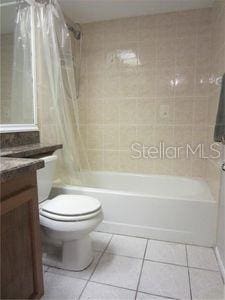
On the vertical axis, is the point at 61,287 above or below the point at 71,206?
below

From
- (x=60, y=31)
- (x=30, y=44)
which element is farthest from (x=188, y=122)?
(x=30, y=44)

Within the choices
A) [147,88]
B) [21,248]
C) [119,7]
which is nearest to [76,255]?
[21,248]

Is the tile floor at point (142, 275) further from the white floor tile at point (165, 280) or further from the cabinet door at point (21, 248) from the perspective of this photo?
the cabinet door at point (21, 248)

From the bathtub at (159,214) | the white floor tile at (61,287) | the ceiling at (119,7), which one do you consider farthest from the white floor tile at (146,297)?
the ceiling at (119,7)

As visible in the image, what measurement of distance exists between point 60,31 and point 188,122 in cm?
156

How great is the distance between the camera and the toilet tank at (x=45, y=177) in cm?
161

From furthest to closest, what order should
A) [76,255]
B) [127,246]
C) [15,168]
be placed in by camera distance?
[127,246] → [76,255] → [15,168]

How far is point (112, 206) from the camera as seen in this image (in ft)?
6.61

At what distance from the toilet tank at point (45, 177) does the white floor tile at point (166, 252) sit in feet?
3.02

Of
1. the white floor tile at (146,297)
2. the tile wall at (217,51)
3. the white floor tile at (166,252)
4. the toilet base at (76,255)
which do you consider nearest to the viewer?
the white floor tile at (146,297)

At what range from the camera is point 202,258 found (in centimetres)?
166

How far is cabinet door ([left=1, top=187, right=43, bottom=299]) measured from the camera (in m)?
0.94

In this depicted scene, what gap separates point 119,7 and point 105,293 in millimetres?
2475

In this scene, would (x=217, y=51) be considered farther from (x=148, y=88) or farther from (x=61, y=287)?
(x=61, y=287)
